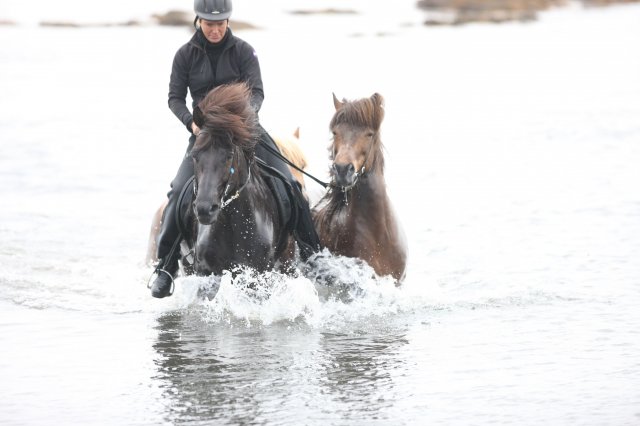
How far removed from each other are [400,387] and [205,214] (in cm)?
178

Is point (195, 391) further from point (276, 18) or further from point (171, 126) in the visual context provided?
Result: point (276, 18)

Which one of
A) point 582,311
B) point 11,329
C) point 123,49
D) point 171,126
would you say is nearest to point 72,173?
point 171,126

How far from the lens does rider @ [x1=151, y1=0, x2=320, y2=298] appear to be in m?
9.30

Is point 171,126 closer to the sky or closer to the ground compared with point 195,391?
closer to the sky

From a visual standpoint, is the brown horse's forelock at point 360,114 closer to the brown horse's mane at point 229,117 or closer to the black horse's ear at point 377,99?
the black horse's ear at point 377,99

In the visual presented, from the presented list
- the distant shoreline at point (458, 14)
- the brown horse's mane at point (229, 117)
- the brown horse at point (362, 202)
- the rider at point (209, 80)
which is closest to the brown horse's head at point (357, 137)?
the brown horse at point (362, 202)

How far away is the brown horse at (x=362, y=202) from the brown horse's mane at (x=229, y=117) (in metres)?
0.89

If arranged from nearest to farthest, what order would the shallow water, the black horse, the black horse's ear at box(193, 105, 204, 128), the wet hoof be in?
the shallow water → the black horse → the black horse's ear at box(193, 105, 204, 128) → the wet hoof

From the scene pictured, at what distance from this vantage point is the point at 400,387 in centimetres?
771

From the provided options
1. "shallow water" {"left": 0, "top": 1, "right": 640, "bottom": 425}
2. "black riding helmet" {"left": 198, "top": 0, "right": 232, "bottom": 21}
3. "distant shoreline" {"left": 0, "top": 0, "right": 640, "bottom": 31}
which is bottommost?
"shallow water" {"left": 0, "top": 1, "right": 640, "bottom": 425}

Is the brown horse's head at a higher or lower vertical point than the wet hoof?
higher

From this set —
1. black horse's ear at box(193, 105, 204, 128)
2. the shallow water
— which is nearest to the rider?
the shallow water

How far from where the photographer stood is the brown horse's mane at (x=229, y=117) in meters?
8.23

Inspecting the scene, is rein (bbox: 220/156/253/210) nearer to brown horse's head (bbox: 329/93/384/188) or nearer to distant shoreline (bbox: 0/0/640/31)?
brown horse's head (bbox: 329/93/384/188)
